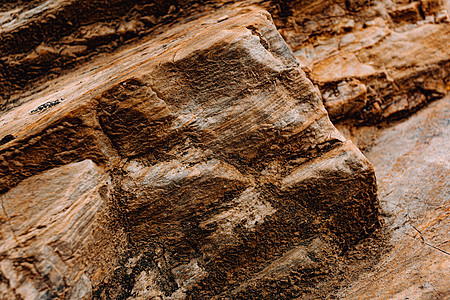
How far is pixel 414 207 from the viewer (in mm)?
4219

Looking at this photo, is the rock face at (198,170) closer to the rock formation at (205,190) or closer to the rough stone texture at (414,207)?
the rock formation at (205,190)

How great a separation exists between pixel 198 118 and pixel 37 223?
2108mm

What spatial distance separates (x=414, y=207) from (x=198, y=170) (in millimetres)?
3297

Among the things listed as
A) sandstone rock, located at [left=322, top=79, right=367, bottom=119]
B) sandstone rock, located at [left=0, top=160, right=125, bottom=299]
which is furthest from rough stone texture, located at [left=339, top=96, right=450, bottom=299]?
sandstone rock, located at [left=0, top=160, right=125, bottom=299]

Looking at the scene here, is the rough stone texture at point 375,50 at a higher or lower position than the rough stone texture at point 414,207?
higher

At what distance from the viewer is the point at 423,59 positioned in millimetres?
5980

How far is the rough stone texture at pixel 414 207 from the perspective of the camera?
3.38 m

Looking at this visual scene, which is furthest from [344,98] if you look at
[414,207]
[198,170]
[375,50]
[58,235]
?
[58,235]

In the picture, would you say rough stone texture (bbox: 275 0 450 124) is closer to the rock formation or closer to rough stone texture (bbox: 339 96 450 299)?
rough stone texture (bbox: 339 96 450 299)

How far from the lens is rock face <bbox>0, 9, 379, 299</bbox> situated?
130 inches

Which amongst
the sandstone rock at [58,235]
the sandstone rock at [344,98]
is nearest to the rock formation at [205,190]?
the sandstone rock at [58,235]

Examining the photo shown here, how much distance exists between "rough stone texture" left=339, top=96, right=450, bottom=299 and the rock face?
523 mm

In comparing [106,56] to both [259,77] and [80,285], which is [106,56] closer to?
[259,77]

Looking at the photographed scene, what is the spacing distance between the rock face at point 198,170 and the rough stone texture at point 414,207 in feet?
1.72
